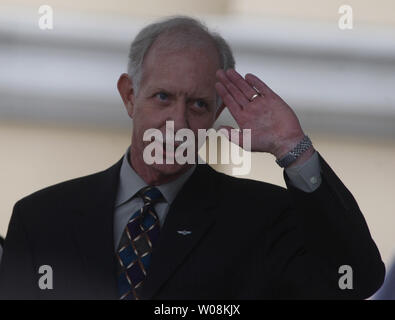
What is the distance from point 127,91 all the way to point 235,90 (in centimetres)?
31

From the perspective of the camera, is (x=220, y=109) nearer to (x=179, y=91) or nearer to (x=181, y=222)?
(x=179, y=91)

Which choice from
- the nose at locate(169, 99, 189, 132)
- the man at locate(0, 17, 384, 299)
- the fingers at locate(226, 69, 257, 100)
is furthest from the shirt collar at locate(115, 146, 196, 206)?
the fingers at locate(226, 69, 257, 100)

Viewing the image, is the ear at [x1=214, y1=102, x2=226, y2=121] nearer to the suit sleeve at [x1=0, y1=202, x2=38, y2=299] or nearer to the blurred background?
the blurred background

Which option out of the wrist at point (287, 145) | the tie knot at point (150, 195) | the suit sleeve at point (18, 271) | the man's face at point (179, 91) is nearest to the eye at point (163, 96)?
the man's face at point (179, 91)

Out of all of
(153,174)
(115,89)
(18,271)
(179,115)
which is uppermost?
(115,89)

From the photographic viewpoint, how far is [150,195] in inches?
71.6

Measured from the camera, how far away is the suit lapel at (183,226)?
174 cm

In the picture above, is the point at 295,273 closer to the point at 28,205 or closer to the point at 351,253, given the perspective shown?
the point at 351,253

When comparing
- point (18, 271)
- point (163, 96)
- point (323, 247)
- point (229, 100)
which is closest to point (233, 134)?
point (229, 100)

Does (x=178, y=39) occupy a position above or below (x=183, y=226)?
above

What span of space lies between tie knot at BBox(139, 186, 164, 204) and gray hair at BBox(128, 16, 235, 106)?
0.24m

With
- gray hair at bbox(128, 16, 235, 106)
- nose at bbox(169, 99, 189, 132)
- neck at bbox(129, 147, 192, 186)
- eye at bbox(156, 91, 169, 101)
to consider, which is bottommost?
neck at bbox(129, 147, 192, 186)

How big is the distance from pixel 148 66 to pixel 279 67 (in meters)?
0.39

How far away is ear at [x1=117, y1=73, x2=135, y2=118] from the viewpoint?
74.3 inches
